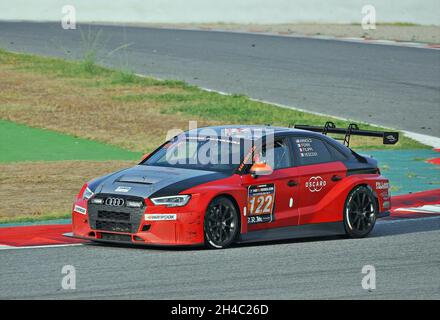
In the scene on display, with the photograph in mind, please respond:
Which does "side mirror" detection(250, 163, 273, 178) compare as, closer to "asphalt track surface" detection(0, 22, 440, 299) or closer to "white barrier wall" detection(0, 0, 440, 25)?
"asphalt track surface" detection(0, 22, 440, 299)

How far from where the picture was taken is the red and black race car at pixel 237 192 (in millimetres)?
12367

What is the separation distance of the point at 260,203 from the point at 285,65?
822 inches

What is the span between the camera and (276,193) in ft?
Result: 43.3

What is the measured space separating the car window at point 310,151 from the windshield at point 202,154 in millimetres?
680

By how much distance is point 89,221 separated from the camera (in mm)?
12625

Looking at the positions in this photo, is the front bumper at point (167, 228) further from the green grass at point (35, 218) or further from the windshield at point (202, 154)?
the green grass at point (35, 218)

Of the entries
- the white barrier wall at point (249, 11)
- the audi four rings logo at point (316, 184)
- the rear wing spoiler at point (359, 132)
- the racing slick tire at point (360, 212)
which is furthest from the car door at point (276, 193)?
the white barrier wall at point (249, 11)

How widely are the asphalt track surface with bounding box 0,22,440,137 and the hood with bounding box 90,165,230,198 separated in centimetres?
1220

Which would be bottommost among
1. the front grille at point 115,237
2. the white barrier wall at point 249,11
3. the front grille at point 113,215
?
the front grille at point 115,237

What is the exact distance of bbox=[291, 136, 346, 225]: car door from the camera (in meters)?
13.6

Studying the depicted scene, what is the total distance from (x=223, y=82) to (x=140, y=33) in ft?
37.7

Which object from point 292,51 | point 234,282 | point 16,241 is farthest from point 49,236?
point 292,51

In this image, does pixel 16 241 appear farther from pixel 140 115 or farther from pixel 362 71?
pixel 362 71

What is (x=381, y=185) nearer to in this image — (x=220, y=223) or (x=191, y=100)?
(x=220, y=223)
